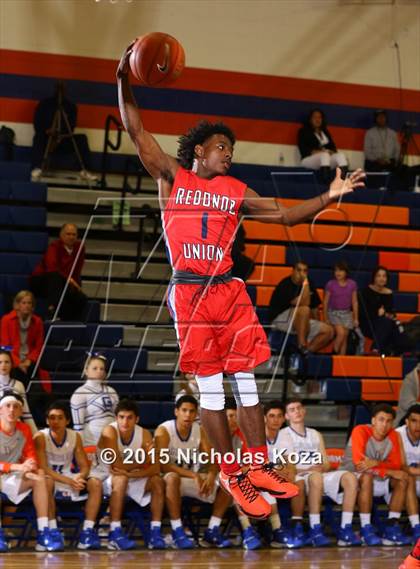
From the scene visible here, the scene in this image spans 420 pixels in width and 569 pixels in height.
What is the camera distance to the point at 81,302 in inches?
404

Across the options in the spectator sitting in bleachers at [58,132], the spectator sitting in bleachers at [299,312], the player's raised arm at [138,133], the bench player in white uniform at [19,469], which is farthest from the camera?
the spectator sitting in bleachers at [58,132]

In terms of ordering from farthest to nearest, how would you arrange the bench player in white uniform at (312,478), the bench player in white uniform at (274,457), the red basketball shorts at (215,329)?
1. the bench player in white uniform at (312,478)
2. the bench player in white uniform at (274,457)
3. the red basketball shorts at (215,329)

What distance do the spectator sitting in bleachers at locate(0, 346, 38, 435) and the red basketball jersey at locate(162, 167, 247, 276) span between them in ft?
11.7

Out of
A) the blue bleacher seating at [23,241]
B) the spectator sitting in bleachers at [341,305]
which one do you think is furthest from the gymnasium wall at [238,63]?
the spectator sitting in bleachers at [341,305]

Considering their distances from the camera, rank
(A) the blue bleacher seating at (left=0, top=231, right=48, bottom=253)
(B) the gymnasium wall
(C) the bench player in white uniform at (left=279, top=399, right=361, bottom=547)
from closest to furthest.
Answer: (C) the bench player in white uniform at (left=279, top=399, right=361, bottom=547) → (A) the blue bleacher seating at (left=0, top=231, right=48, bottom=253) → (B) the gymnasium wall

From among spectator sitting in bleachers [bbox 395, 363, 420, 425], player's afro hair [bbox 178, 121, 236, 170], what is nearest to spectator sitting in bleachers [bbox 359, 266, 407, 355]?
spectator sitting in bleachers [bbox 395, 363, 420, 425]

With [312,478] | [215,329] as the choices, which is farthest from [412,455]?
[215,329]

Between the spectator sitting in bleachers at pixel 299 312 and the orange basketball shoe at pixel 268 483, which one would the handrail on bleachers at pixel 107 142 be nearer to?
the spectator sitting in bleachers at pixel 299 312

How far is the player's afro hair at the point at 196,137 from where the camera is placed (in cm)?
563

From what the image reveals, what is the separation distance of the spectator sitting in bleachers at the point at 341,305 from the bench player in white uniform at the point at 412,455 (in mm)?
964

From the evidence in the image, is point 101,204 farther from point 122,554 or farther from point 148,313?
point 122,554

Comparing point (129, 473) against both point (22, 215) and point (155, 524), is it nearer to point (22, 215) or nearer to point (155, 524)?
point (155, 524)

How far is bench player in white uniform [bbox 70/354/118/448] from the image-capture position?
349 inches

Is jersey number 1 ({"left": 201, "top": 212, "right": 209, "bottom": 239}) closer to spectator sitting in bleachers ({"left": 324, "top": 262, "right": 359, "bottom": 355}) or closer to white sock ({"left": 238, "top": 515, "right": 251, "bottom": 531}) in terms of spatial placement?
white sock ({"left": 238, "top": 515, "right": 251, "bottom": 531})
